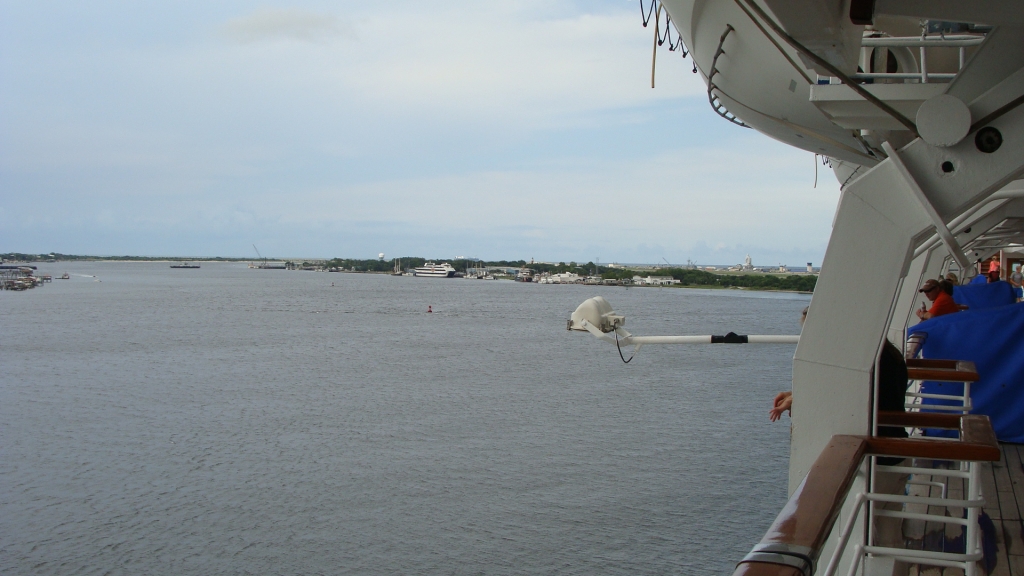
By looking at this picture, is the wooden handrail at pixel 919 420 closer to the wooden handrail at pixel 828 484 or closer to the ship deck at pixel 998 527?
the wooden handrail at pixel 828 484

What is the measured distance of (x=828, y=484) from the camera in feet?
5.06

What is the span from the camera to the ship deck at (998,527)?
3.30 meters

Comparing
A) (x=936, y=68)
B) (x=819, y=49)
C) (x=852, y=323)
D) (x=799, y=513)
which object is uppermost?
(x=936, y=68)

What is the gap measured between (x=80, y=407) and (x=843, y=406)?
2644 cm

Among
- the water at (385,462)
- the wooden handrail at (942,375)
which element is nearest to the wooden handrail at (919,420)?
the wooden handrail at (942,375)

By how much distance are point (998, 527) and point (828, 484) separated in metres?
2.91

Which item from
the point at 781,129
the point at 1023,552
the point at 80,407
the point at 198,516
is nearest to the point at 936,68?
the point at 781,129

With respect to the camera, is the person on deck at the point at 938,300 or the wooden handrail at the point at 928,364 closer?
the wooden handrail at the point at 928,364

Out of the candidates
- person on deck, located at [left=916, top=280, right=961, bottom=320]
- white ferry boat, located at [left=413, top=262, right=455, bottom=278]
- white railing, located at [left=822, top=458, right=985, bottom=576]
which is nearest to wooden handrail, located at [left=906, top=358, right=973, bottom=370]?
white railing, located at [left=822, top=458, right=985, bottom=576]

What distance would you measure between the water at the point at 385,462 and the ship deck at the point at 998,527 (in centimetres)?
732

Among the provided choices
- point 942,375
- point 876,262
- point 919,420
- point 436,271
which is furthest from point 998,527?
point 436,271

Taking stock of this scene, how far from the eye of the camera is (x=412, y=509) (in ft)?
45.7

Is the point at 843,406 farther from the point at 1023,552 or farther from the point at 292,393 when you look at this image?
the point at 292,393

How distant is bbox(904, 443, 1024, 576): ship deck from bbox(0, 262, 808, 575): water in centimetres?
732
